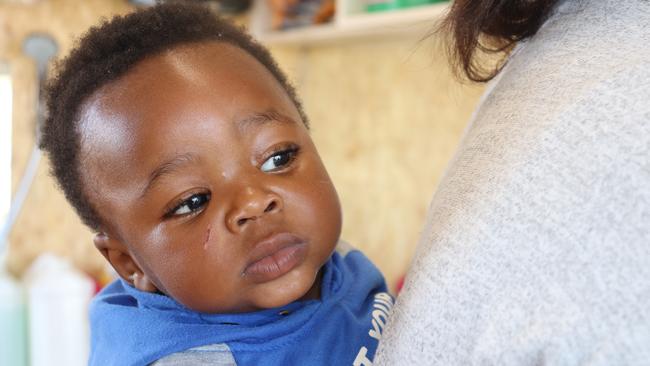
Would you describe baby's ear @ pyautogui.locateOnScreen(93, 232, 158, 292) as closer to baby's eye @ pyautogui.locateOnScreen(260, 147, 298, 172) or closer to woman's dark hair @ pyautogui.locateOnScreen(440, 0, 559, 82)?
baby's eye @ pyautogui.locateOnScreen(260, 147, 298, 172)

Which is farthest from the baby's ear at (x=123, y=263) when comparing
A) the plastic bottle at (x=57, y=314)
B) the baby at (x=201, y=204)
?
the plastic bottle at (x=57, y=314)

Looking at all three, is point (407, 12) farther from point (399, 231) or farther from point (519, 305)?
point (519, 305)

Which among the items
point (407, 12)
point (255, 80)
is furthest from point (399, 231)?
point (255, 80)

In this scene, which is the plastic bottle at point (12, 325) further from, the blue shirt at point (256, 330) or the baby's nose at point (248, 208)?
the baby's nose at point (248, 208)

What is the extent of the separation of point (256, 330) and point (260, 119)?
235mm

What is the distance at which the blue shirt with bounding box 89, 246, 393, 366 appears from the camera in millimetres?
724

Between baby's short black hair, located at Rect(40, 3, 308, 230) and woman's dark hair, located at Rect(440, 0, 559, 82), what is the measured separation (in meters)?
0.28

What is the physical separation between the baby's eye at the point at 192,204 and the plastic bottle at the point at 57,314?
1087 millimetres

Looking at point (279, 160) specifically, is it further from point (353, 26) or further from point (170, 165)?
point (353, 26)

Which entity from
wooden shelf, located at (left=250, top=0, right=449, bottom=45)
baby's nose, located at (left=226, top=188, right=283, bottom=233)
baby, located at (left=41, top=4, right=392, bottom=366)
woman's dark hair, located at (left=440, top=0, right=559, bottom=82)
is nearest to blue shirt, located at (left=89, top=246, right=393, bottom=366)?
baby, located at (left=41, top=4, right=392, bottom=366)

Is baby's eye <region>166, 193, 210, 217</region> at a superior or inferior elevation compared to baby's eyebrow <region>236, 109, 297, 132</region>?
inferior

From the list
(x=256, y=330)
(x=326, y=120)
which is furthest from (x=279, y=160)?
(x=326, y=120)

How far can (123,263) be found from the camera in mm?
849

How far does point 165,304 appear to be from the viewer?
79cm
